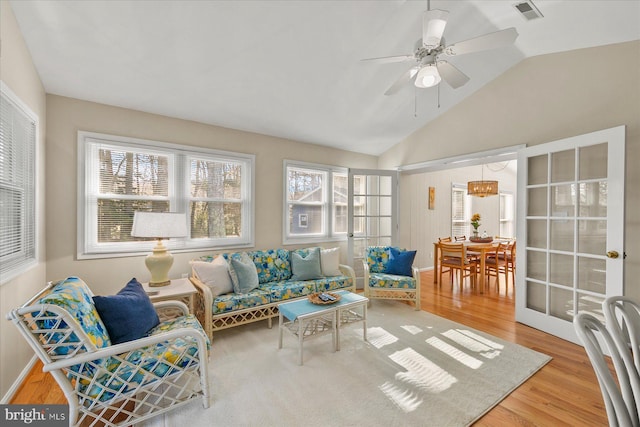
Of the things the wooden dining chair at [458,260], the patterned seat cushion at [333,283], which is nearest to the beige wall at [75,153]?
the patterned seat cushion at [333,283]

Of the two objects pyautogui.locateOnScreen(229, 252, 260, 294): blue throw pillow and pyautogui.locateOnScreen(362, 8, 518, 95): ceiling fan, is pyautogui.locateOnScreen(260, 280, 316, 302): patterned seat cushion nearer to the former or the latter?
pyautogui.locateOnScreen(229, 252, 260, 294): blue throw pillow

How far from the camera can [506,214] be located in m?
8.20

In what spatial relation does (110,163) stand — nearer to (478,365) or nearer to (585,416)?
(478,365)

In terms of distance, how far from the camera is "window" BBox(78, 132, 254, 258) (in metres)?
2.91

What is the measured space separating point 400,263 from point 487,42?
275 centimetres

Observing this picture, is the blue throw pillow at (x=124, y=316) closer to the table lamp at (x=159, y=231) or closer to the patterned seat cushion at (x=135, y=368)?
the patterned seat cushion at (x=135, y=368)

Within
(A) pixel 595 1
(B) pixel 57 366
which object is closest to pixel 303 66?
(A) pixel 595 1

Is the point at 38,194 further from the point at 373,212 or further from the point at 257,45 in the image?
the point at 373,212

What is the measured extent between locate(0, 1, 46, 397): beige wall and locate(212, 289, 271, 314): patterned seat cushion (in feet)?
4.59

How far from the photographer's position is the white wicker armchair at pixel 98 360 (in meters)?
1.42

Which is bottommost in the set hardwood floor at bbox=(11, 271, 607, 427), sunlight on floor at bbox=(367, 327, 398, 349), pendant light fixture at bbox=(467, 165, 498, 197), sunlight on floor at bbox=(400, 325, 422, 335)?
hardwood floor at bbox=(11, 271, 607, 427)

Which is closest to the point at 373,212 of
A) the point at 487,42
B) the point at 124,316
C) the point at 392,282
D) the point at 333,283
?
the point at 392,282

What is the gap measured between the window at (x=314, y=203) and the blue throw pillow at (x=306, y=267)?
1.83ft

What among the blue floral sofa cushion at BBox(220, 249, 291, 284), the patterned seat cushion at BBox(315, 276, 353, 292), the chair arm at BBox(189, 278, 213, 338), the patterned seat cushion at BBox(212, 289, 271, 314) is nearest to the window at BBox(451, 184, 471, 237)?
the patterned seat cushion at BBox(315, 276, 353, 292)
